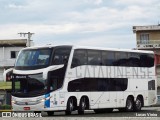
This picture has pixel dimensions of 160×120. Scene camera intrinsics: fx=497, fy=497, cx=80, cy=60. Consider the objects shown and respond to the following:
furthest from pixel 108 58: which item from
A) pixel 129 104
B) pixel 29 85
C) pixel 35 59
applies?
pixel 29 85

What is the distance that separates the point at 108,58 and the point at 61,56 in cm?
441

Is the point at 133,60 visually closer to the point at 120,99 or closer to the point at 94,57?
the point at 120,99

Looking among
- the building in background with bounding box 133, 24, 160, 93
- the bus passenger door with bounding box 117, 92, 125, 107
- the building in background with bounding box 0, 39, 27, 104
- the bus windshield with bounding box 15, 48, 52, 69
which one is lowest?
the bus passenger door with bounding box 117, 92, 125, 107

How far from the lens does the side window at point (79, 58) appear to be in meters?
29.2

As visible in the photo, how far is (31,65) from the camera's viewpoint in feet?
93.1

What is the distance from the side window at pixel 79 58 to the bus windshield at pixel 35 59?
1702 millimetres

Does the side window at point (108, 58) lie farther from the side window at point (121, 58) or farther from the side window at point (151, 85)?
the side window at point (151, 85)

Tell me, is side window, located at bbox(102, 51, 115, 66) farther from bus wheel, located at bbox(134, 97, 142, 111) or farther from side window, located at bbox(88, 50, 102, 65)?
bus wheel, located at bbox(134, 97, 142, 111)

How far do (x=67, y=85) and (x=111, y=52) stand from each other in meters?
4.90

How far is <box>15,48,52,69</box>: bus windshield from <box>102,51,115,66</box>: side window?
4583 millimetres

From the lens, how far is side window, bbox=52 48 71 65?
28.4 m

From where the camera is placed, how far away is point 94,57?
3086 centimetres

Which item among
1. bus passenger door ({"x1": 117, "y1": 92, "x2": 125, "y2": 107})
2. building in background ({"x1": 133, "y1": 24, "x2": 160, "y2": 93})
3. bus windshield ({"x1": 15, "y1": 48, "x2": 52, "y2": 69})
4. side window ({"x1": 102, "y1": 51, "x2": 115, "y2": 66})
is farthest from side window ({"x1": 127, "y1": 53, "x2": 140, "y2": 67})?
building in background ({"x1": 133, "y1": 24, "x2": 160, "y2": 93})

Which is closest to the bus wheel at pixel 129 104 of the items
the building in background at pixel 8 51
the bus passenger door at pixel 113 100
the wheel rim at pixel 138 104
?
the wheel rim at pixel 138 104
